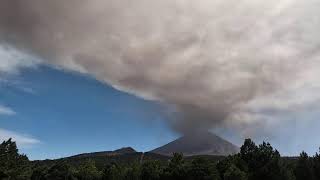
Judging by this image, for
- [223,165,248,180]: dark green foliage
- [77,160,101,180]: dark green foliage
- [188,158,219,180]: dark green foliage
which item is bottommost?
[223,165,248,180]: dark green foliage

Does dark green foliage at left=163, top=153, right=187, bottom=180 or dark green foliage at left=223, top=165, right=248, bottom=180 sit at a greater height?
dark green foliage at left=163, top=153, right=187, bottom=180

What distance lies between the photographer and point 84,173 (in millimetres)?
170625

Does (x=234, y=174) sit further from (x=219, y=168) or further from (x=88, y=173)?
(x=88, y=173)

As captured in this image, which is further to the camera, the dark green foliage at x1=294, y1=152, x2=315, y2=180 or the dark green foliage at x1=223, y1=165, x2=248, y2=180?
the dark green foliage at x1=294, y1=152, x2=315, y2=180

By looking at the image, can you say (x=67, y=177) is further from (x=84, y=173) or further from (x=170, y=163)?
(x=170, y=163)

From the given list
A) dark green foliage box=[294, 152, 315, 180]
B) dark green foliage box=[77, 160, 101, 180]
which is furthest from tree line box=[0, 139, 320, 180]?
dark green foliage box=[77, 160, 101, 180]

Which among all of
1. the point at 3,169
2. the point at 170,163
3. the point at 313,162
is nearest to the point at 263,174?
the point at 313,162

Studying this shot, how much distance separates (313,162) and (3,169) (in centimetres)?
9028

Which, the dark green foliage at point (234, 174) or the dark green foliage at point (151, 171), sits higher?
the dark green foliage at point (151, 171)

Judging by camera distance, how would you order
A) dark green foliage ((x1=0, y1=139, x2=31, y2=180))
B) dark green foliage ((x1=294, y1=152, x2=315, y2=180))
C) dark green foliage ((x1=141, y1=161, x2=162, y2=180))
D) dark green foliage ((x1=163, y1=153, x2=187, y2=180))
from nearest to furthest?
1. dark green foliage ((x1=0, y1=139, x2=31, y2=180))
2. dark green foliage ((x1=294, y1=152, x2=315, y2=180))
3. dark green foliage ((x1=163, y1=153, x2=187, y2=180))
4. dark green foliage ((x1=141, y1=161, x2=162, y2=180))

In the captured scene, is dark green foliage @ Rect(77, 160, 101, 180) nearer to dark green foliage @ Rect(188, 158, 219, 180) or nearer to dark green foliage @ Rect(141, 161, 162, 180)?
dark green foliage @ Rect(141, 161, 162, 180)

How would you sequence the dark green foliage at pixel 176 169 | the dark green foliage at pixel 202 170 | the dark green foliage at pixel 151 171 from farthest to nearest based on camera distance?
the dark green foliage at pixel 151 171 < the dark green foliage at pixel 176 169 < the dark green foliage at pixel 202 170

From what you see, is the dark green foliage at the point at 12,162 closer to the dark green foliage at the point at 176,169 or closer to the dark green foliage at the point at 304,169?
the dark green foliage at the point at 176,169

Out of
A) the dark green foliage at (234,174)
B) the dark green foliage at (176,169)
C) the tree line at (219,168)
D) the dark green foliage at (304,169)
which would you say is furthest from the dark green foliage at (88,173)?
the dark green foliage at (304,169)
